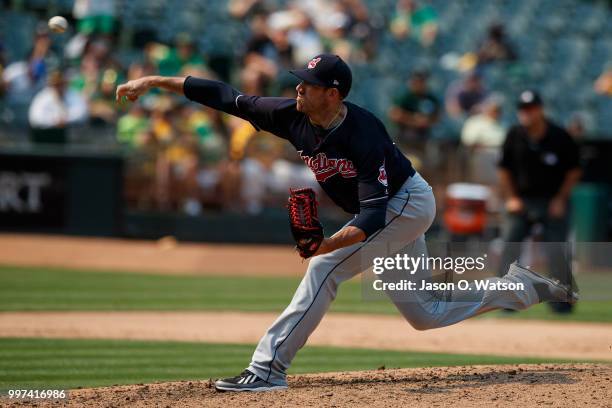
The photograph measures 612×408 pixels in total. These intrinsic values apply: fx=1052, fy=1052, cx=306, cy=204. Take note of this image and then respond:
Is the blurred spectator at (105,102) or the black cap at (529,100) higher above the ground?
the blurred spectator at (105,102)

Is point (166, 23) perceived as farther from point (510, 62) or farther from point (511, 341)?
point (511, 341)

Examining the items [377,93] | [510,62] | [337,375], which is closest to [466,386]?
[337,375]

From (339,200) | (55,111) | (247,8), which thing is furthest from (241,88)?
(339,200)

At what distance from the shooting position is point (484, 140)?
49.2ft

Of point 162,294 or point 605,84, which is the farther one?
point 605,84

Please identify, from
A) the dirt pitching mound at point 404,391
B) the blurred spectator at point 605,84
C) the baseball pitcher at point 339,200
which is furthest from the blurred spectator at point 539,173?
the blurred spectator at point 605,84

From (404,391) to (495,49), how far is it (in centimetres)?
1312

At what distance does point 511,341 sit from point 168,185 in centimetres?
667

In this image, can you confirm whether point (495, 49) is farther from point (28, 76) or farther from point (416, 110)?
point (28, 76)

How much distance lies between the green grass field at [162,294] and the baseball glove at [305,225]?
5247mm

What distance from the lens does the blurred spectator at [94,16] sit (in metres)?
16.7

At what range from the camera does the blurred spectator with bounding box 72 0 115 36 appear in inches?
657

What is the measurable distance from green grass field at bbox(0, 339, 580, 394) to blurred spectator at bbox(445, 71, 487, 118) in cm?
881

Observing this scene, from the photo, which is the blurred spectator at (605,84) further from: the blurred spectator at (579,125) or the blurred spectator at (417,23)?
the blurred spectator at (417,23)
